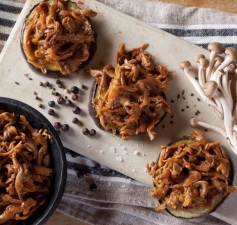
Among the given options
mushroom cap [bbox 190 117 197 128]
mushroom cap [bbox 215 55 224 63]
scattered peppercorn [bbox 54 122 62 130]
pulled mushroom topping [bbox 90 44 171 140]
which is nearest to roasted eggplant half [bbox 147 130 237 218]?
mushroom cap [bbox 190 117 197 128]

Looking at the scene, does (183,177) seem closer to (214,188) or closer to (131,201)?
(214,188)

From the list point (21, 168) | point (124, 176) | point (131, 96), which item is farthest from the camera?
point (124, 176)

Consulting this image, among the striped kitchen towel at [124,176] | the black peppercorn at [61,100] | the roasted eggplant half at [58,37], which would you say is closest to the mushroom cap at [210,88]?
the striped kitchen towel at [124,176]

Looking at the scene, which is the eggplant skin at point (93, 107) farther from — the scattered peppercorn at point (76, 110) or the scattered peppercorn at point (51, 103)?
the scattered peppercorn at point (51, 103)

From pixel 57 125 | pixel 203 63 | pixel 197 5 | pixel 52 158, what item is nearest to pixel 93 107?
pixel 57 125

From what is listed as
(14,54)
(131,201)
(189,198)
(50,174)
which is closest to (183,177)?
(189,198)

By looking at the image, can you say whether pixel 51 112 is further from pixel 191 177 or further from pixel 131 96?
pixel 191 177

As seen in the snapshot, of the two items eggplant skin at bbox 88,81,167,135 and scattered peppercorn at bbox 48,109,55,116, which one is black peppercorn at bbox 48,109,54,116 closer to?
scattered peppercorn at bbox 48,109,55,116
